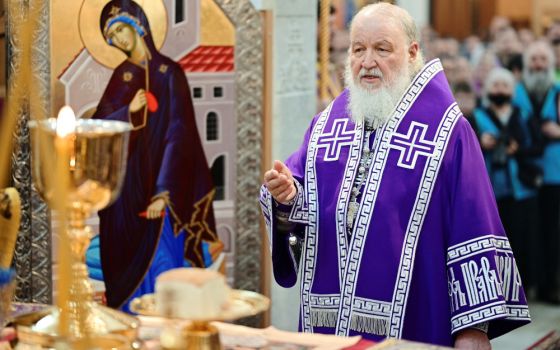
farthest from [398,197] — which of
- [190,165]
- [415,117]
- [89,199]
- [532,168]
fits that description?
[532,168]

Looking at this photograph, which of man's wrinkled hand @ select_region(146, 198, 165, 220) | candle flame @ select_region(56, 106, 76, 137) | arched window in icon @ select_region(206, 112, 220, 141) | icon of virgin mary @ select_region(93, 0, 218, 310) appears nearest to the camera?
candle flame @ select_region(56, 106, 76, 137)

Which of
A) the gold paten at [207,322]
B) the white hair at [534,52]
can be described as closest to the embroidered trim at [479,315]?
the gold paten at [207,322]

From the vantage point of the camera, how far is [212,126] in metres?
5.17

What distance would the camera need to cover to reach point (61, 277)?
88.4 inches

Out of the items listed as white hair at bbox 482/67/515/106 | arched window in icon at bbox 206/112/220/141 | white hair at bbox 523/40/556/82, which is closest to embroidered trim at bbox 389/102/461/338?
arched window in icon at bbox 206/112/220/141

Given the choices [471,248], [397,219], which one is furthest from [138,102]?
[471,248]

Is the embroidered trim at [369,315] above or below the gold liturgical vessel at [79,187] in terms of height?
below

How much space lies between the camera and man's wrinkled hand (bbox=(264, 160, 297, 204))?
3.73m

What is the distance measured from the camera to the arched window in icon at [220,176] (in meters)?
5.22

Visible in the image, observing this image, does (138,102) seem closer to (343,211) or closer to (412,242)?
(343,211)

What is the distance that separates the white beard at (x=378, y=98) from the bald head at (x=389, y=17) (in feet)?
0.37

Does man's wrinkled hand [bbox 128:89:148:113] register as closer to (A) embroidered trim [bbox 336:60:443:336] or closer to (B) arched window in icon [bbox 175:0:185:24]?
(B) arched window in icon [bbox 175:0:185:24]

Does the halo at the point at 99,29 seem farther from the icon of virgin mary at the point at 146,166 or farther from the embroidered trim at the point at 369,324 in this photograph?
the embroidered trim at the point at 369,324

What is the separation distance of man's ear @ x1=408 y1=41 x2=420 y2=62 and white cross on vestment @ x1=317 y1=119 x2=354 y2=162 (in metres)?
0.30
